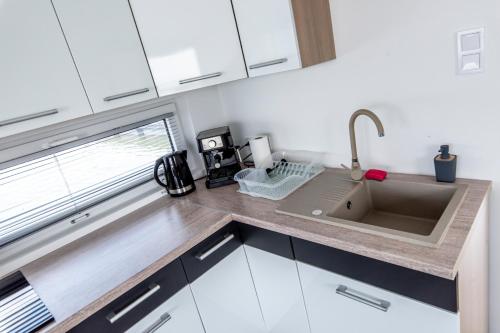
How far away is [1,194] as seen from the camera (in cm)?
136

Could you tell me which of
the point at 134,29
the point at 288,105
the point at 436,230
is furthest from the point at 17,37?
the point at 436,230

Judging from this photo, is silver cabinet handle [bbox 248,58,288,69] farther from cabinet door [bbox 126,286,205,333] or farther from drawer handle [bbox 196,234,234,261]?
cabinet door [bbox 126,286,205,333]

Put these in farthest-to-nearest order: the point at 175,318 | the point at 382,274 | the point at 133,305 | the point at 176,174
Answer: the point at 176,174 < the point at 175,318 < the point at 133,305 < the point at 382,274

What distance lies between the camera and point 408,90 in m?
1.28

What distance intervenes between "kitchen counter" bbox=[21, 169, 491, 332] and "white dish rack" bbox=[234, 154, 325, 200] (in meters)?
0.05

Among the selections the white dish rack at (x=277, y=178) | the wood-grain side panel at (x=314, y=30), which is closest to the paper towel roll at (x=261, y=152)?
the white dish rack at (x=277, y=178)

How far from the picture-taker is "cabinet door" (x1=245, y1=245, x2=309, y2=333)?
1.34m

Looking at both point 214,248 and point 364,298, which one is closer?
point 364,298

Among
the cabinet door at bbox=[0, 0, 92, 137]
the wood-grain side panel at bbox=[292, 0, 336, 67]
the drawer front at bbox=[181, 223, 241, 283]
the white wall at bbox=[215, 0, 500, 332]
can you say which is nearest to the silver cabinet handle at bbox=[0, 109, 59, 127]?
the cabinet door at bbox=[0, 0, 92, 137]

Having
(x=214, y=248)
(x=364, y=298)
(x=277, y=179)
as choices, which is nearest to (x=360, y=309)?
(x=364, y=298)

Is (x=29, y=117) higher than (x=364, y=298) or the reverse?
higher

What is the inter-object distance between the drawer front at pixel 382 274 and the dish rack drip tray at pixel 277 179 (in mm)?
321

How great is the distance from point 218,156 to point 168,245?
677mm

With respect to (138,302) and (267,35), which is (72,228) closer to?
(138,302)
